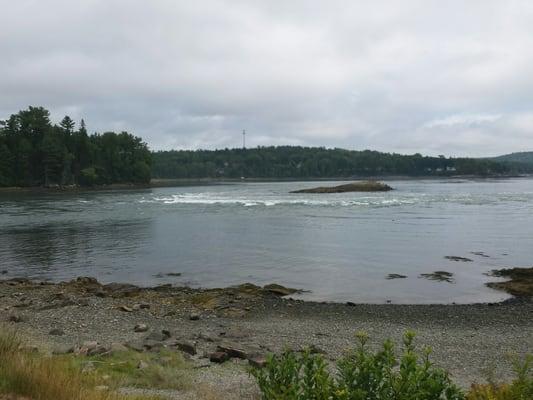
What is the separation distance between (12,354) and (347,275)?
15.6m

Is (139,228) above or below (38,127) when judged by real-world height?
below

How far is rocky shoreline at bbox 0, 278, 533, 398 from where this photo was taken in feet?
30.7

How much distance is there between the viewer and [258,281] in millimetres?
19859

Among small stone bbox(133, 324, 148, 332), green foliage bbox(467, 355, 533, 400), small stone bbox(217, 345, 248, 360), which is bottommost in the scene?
small stone bbox(133, 324, 148, 332)

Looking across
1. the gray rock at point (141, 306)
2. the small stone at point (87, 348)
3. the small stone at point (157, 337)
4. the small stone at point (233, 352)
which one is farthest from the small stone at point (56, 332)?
the small stone at point (233, 352)

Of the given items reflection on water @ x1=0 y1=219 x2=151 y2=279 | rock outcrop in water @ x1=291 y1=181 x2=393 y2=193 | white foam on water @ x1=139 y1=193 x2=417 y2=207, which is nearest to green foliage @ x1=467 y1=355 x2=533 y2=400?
reflection on water @ x1=0 y1=219 x2=151 y2=279

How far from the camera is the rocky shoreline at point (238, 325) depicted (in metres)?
9.34

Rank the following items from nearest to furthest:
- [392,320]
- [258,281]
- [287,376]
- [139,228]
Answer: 1. [287,376]
2. [392,320]
3. [258,281]
4. [139,228]

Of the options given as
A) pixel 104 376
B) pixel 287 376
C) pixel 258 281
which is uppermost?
pixel 287 376

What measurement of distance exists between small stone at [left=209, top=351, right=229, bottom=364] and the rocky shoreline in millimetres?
20

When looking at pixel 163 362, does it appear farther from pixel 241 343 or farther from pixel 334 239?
pixel 334 239

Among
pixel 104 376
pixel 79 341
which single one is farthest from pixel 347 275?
pixel 104 376

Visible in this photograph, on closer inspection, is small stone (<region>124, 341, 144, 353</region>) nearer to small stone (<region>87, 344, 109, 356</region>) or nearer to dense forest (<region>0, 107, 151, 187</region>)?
small stone (<region>87, 344, 109, 356</region>)

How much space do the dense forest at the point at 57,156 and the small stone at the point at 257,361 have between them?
11426 centimetres
